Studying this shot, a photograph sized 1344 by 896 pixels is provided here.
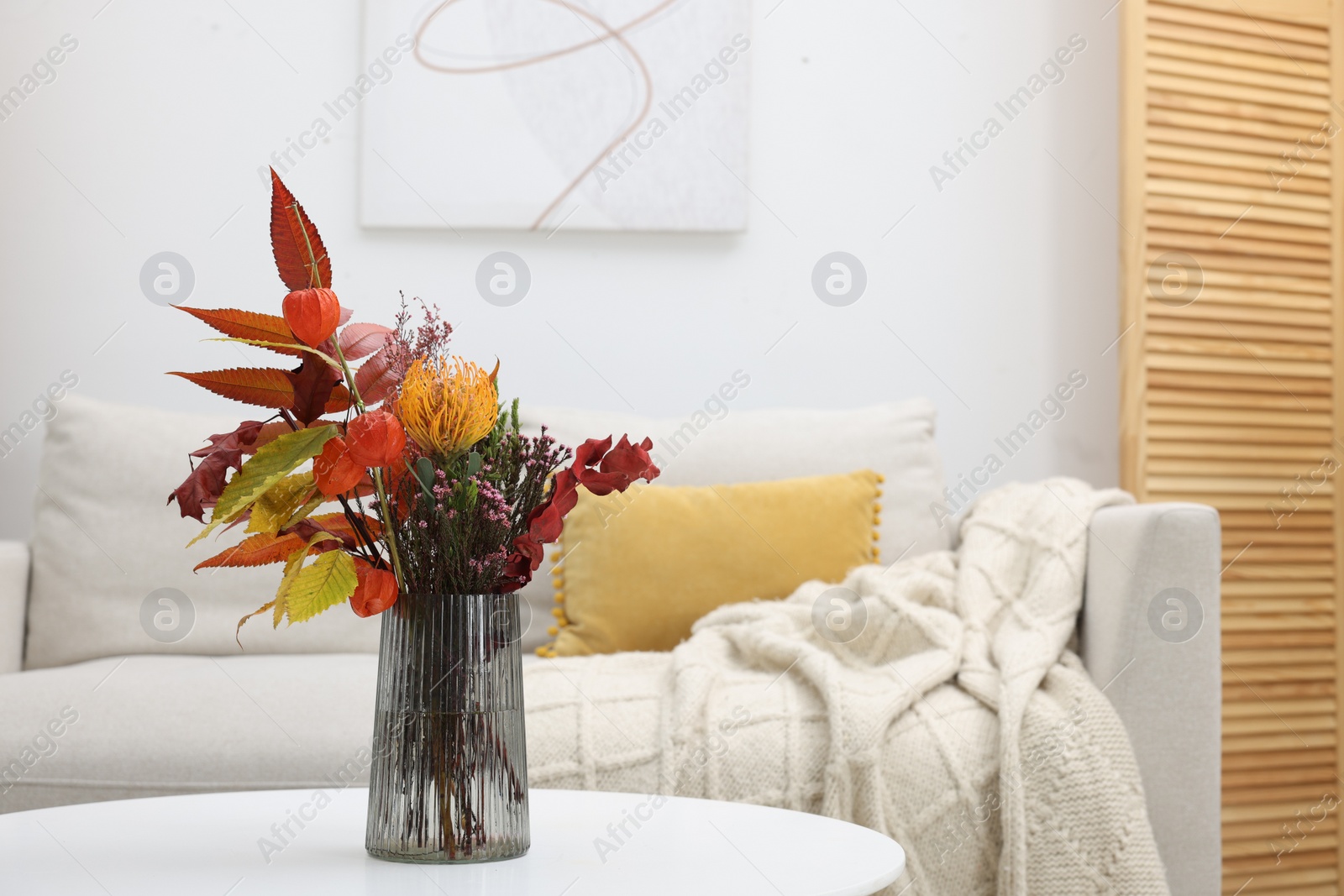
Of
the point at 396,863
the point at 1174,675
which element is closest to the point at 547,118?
the point at 1174,675

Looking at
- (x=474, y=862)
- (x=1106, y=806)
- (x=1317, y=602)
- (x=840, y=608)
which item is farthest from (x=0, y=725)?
(x=1317, y=602)

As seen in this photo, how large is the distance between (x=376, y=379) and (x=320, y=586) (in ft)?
0.49

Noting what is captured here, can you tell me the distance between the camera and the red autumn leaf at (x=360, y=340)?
0.78 metres

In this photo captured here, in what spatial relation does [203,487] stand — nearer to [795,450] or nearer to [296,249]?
[296,249]

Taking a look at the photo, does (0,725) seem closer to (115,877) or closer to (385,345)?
(115,877)

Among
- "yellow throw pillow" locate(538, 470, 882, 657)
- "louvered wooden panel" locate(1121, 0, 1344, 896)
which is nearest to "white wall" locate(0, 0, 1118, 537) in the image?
"louvered wooden panel" locate(1121, 0, 1344, 896)

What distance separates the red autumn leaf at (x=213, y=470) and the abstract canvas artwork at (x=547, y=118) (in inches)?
61.0

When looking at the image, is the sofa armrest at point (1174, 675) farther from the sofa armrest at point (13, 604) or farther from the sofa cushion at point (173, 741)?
the sofa armrest at point (13, 604)

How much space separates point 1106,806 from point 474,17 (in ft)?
6.12

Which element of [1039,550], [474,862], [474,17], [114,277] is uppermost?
[474,17]

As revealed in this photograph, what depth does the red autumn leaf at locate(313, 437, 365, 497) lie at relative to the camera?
715 mm

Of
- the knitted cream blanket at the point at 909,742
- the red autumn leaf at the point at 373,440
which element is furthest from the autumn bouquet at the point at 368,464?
the knitted cream blanket at the point at 909,742

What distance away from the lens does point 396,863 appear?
750 mm

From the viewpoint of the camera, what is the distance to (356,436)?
708 mm
